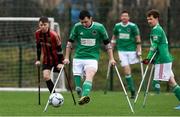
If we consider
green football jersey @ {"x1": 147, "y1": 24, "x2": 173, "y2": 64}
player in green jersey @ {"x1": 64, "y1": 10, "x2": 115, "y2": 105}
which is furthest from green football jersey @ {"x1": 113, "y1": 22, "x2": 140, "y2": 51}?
green football jersey @ {"x1": 147, "y1": 24, "x2": 173, "y2": 64}

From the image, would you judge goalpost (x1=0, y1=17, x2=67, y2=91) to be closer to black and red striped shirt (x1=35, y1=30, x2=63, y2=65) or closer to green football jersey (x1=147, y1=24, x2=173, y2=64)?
black and red striped shirt (x1=35, y1=30, x2=63, y2=65)

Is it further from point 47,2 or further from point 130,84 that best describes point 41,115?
point 47,2

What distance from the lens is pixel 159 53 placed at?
15.1m

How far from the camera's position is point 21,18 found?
71.9 ft

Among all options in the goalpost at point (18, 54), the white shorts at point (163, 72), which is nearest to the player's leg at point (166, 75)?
the white shorts at point (163, 72)

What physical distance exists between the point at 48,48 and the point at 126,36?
3.84 metres

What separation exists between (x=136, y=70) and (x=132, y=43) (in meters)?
6.17

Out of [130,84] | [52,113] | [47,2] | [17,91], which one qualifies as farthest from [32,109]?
[47,2]

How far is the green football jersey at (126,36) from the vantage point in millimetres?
19219

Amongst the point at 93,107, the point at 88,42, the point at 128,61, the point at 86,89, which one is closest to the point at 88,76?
the point at 86,89

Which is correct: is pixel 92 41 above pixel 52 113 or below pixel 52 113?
above

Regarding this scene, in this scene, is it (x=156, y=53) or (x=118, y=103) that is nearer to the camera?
(x=156, y=53)

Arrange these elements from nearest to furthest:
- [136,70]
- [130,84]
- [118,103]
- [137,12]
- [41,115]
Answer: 1. [41,115]
2. [118,103]
3. [130,84]
4. [137,12]
5. [136,70]

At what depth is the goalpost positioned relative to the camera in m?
23.0
